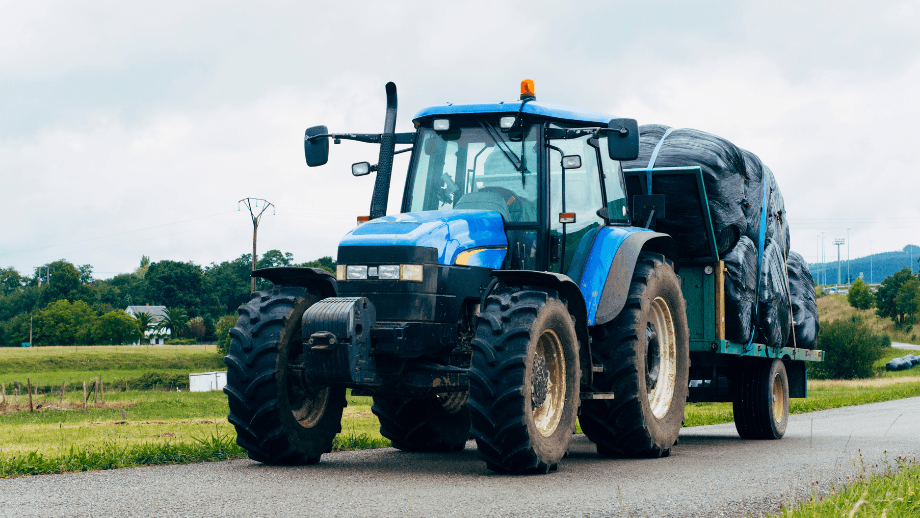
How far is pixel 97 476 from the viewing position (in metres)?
7.73

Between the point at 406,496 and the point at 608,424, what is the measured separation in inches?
118

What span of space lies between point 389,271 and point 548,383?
1595 millimetres

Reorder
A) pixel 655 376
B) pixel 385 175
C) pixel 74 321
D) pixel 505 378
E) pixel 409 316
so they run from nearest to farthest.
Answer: pixel 505 378 < pixel 409 316 < pixel 385 175 < pixel 655 376 < pixel 74 321

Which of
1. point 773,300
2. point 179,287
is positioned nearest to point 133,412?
point 773,300

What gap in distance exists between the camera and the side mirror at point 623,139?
848 centimetres

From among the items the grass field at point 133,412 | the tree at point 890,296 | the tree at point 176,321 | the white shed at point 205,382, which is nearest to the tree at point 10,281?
the tree at point 176,321

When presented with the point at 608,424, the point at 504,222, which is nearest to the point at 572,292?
the point at 504,222

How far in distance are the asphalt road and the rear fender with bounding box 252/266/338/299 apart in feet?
5.07

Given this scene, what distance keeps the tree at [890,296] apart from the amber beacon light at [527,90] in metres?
101

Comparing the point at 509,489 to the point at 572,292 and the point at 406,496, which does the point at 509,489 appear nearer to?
the point at 406,496

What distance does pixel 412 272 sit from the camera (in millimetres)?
7840

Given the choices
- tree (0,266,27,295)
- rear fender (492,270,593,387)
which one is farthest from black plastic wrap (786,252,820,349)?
tree (0,266,27,295)

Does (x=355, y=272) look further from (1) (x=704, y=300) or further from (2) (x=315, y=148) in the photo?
(1) (x=704, y=300)

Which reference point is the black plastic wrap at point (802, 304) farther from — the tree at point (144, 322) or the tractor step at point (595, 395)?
the tree at point (144, 322)
